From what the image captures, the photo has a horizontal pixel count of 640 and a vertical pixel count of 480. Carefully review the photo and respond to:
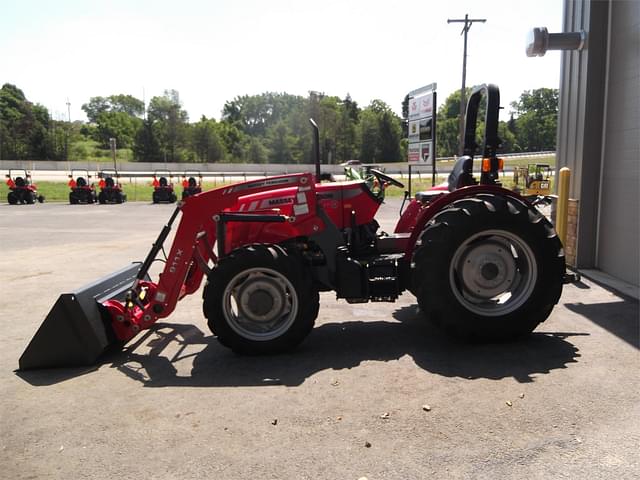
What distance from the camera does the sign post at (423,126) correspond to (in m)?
14.7

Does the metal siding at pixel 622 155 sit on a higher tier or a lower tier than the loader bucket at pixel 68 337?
higher

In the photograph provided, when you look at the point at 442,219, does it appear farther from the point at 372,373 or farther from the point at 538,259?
the point at 372,373

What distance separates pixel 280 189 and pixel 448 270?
176 cm

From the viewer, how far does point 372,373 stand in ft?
14.6

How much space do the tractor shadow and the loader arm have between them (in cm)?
38

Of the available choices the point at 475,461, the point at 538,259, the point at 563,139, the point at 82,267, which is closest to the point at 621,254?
the point at 563,139

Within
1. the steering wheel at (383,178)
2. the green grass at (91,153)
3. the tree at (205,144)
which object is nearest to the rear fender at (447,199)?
the steering wheel at (383,178)

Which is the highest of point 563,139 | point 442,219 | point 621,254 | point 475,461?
point 563,139

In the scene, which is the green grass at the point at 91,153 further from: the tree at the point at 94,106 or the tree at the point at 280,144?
the tree at the point at 94,106

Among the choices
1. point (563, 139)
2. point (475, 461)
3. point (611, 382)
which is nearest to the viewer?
Result: point (475, 461)

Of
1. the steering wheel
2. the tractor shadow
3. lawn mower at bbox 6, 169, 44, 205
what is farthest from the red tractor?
lawn mower at bbox 6, 169, 44, 205

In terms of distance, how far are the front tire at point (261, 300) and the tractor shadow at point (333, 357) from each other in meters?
0.18

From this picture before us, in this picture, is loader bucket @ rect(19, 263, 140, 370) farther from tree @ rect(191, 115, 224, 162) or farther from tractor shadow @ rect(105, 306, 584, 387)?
tree @ rect(191, 115, 224, 162)

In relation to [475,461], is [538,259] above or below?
above
